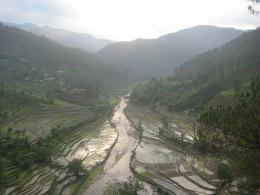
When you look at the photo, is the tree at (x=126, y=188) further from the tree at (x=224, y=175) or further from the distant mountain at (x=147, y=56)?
the distant mountain at (x=147, y=56)

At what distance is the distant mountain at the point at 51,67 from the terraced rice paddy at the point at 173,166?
33.0 meters

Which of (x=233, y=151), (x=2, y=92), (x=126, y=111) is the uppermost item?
(x=233, y=151)

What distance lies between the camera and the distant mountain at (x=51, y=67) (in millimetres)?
78750

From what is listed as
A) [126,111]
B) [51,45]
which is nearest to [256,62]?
[126,111]

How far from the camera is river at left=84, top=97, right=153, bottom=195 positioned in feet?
86.4

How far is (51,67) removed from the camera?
100 meters

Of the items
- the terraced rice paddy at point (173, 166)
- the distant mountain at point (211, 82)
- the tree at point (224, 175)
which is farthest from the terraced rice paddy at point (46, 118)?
the tree at point (224, 175)

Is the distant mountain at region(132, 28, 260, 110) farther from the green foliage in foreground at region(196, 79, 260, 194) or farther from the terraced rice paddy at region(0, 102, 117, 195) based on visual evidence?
the green foliage in foreground at region(196, 79, 260, 194)

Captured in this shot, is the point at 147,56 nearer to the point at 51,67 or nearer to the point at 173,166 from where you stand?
the point at 51,67

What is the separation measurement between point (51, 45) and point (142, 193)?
101 m

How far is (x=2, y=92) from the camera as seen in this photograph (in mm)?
53188

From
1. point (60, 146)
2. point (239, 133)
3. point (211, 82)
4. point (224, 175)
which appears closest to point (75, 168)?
point (60, 146)

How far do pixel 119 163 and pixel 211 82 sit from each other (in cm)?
3811

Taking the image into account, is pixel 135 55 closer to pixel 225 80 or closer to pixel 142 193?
pixel 225 80
